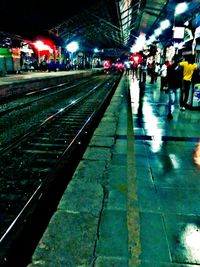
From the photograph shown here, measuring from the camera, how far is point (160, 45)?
33500 mm

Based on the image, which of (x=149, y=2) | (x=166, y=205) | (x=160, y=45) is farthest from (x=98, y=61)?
(x=166, y=205)

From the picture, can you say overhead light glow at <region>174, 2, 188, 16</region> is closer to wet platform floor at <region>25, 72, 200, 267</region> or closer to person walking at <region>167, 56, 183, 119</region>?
person walking at <region>167, 56, 183, 119</region>

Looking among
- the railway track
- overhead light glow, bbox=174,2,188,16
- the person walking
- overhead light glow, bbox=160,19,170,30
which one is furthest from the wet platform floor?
overhead light glow, bbox=160,19,170,30

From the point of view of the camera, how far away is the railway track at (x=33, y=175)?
135 inches

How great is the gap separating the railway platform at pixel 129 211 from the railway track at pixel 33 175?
10.7 inches

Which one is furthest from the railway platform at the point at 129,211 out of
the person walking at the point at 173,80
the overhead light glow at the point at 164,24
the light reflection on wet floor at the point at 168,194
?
the overhead light glow at the point at 164,24

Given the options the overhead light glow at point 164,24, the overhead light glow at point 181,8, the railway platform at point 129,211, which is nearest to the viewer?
the railway platform at point 129,211

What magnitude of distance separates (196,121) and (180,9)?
12556 mm

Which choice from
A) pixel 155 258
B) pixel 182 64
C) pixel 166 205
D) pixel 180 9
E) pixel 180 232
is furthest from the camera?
pixel 180 9

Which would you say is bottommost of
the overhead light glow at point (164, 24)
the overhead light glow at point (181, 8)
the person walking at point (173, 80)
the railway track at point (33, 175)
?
the railway track at point (33, 175)

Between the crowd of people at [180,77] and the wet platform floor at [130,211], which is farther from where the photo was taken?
the crowd of people at [180,77]

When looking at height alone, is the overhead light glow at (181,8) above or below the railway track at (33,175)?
above

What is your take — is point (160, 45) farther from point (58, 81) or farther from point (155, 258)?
point (155, 258)

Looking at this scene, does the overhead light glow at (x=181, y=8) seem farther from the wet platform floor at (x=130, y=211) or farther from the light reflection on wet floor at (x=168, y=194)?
the wet platform floor at (x=130, y=211)
